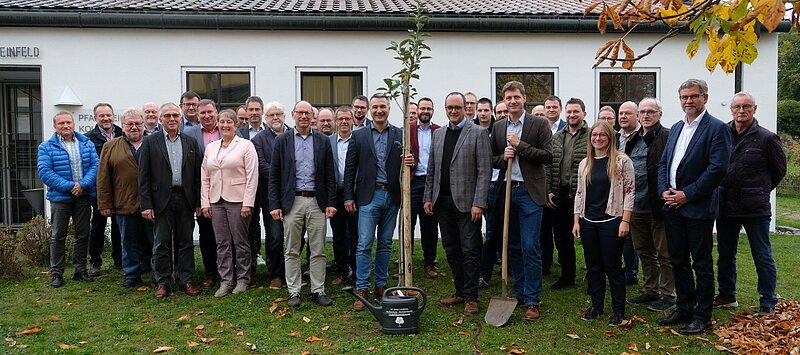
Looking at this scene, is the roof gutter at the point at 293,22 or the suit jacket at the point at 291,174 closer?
the suit jacket at the point at 291,174

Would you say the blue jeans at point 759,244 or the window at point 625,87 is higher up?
the window at point 625,87

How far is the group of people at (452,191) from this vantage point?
5414 mm

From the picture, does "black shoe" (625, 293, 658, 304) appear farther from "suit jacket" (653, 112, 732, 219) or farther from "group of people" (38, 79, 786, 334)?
"suit jacket" (653, 112, 732, 219)

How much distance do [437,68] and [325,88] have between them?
75.3 inches

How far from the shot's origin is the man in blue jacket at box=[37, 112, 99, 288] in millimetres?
6969

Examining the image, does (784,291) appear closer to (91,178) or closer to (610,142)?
(610,142)

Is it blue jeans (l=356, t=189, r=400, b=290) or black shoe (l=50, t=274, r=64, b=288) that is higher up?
blue jeans (l=356, t=189, r=400, b=290)

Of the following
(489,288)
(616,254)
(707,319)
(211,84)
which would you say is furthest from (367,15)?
(707,319)

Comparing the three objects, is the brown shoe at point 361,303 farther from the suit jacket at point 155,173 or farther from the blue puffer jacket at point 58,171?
the blue puffer jacket at point 58,171

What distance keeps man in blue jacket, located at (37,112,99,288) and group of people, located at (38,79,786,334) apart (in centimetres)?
2

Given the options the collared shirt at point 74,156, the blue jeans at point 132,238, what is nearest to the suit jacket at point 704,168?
the blue jeans at point 132,238

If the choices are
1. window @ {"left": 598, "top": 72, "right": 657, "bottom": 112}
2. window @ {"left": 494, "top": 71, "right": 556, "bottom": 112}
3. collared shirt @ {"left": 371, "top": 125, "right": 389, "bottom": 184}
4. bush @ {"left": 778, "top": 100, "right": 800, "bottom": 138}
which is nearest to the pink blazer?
collared shirt @ {"left": 371, "top": 125, "right": 389, "bottom": 184}

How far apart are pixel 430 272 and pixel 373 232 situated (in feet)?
5.09

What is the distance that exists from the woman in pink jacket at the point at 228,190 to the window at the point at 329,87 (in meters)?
3.95
